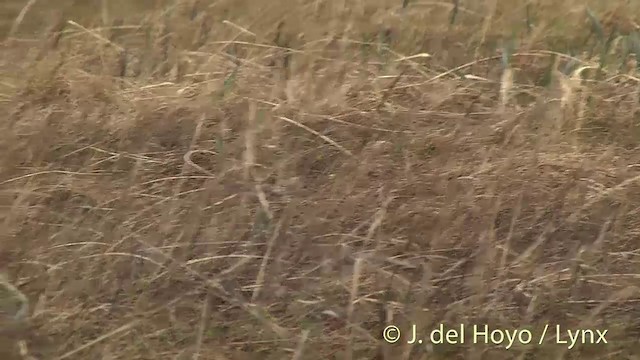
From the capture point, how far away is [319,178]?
4.81 feet

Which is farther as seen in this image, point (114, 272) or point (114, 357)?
point (114, 272)

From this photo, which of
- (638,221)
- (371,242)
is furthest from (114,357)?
(638,221)

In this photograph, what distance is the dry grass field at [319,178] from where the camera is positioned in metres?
1.17

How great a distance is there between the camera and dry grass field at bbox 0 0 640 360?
45.9 inches

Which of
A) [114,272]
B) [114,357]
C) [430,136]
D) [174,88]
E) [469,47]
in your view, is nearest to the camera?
[114,357]

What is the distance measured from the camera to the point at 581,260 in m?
1.26

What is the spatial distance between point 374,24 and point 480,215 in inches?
30.9

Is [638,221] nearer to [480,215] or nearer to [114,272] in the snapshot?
[480,215]
